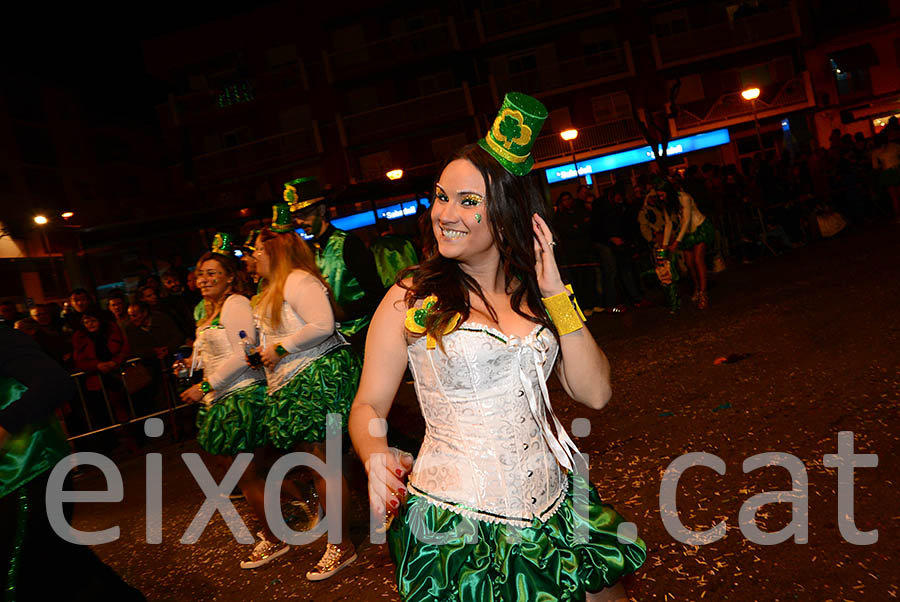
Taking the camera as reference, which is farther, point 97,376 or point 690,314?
point 690,314

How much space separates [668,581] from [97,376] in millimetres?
8042

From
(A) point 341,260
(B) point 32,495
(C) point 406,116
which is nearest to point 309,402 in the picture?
(A) point 341,260

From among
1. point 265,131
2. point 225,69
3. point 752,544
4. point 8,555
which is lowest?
point 752,544

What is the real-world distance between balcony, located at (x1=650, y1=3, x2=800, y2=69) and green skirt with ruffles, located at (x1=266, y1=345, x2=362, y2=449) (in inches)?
1218

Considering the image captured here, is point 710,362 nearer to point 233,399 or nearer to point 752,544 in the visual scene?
point 752,544

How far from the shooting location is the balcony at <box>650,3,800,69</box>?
3052cm

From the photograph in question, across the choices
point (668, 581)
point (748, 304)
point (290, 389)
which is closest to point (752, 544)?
point (668, 581)

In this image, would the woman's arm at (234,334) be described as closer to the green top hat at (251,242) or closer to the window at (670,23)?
the green top hat at (251,242)

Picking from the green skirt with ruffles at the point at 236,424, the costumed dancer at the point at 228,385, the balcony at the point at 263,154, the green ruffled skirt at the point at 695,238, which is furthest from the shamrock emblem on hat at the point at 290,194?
the balcony at the point at 263,154

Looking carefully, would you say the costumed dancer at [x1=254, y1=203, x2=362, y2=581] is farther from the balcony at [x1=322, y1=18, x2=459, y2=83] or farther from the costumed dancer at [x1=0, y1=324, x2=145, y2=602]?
the balcony at [x1=322, y1=18, x2=459, y2=83]

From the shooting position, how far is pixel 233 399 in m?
4.55

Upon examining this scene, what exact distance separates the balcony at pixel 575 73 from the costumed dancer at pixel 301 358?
94.7 feet

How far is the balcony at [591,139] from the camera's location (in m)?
31.3

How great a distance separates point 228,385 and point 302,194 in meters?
1.45
